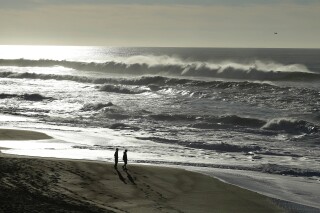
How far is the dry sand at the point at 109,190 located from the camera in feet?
44.1

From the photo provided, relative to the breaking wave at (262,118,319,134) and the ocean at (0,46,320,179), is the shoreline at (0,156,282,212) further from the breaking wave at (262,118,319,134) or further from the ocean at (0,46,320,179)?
the breaking wave at (262,118,319,134)

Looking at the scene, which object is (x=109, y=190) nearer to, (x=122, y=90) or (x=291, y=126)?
(x=291, y=126)

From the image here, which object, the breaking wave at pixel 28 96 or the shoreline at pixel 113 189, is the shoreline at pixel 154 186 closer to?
the shoreline at pixel 113 189

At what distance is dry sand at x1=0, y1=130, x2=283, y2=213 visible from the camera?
1345cm

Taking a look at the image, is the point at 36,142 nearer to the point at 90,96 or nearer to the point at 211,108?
the point at 211,108

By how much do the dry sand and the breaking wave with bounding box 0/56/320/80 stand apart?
48.6 metres

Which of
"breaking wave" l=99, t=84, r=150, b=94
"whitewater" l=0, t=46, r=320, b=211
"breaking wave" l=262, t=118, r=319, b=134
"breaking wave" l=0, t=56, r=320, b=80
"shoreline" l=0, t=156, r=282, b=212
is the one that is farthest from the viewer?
"breaking wave" l=0, t=56, r=320, b=80

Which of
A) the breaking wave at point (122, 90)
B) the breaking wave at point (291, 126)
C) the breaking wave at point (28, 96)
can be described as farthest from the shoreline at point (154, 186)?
the breaking wave at point (122, 90)

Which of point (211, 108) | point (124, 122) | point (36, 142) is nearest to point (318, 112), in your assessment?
point (211, 108)

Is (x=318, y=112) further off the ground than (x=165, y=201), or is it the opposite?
(x=318, y=112)

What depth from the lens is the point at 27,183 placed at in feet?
49.5

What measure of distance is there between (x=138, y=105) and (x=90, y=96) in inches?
364

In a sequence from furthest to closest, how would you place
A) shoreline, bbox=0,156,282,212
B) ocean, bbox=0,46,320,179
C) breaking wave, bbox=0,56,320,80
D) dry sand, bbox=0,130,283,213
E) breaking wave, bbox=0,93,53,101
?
breaking wave, bbox=0,56,320,80
breaking wave, bbox=0,93,53,101
ocean, bbox=0,46,320,179
shoreline, bbox=0,156,282,212
dry sand, bbox=0,130,283,213

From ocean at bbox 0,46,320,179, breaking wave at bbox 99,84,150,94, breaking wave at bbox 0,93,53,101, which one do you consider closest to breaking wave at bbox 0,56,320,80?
ocean at bbox 0,46,320,179
